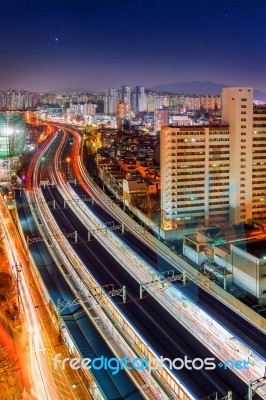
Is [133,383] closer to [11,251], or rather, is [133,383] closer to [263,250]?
[263,250]

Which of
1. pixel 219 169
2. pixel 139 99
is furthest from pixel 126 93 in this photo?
pixel 219 169

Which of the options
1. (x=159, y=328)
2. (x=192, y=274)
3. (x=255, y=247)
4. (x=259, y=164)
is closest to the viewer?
(x=159, y=328)

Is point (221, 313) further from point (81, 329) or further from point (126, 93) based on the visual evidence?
point (126, 93)

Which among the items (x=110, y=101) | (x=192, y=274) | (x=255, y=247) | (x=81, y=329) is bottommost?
(x=81, y=329)

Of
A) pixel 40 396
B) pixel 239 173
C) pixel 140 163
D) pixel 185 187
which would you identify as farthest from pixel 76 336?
pixel 140 163

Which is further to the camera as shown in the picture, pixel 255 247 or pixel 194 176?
pixel 194 176

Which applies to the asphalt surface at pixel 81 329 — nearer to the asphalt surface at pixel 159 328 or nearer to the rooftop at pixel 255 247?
the asphalt surface at pixel 159 328

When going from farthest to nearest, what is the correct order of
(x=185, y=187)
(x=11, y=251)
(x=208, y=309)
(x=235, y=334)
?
(x=185, y=187) < (x=11, y=251) < (x=208, y=309) < (x=235, y=334)
